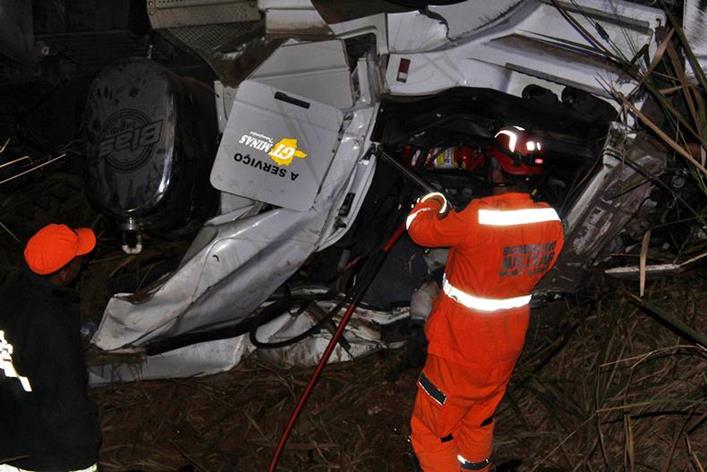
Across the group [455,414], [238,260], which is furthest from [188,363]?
[455,414]

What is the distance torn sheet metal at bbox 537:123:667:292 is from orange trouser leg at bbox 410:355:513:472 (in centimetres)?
59

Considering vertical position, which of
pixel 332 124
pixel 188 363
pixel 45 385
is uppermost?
pixel 332 124

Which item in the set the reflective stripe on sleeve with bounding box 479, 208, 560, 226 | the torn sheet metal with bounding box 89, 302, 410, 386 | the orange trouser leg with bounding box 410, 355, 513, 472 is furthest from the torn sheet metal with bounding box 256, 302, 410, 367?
the reflective stripe on sleeve with bounding box 479, 208, 560, 226

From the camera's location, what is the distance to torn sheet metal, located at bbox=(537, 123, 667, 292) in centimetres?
316

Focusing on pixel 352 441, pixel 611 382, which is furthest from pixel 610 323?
pixel 352 441

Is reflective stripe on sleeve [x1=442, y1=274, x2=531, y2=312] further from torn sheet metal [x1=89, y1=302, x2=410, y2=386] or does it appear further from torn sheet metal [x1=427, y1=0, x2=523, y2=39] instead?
torn sheet metal [x1=427, y1=0, x2=523, y2=39]

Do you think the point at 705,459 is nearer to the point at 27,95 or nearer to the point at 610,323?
the point at 610,323

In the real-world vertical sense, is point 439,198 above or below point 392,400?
above

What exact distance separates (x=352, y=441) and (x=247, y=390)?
657 mm

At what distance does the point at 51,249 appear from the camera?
298 centimetres

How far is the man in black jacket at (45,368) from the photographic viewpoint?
2939mm

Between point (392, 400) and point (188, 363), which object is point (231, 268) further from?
point (392, 400)

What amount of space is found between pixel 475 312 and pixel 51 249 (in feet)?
5.73

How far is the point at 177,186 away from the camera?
3.40 meters
